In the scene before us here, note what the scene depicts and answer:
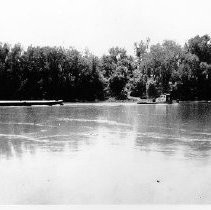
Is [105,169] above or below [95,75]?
below

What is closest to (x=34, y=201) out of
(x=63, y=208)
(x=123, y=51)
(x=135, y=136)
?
(x=63, y=208)

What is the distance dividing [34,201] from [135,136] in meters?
11.4

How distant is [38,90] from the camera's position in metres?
69.8

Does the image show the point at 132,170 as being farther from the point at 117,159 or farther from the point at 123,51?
the point at 123,51

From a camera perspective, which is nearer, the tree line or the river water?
the river water

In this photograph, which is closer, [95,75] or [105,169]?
[105,169]

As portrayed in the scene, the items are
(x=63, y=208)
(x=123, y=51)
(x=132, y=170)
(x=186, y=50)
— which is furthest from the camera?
(x=123, y=51)

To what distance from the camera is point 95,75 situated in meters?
76.4

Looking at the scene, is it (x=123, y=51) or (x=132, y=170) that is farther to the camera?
(x=123, y=51)

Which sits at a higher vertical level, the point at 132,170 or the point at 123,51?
the point at 123,51

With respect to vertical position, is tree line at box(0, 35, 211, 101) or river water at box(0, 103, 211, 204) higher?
tree line at box(0, 35, 211, 101)

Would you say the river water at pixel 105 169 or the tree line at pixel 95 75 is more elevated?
the tree line at pixel 95 75

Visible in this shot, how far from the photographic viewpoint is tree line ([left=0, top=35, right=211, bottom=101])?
69.1 meters

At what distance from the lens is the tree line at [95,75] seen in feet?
227
